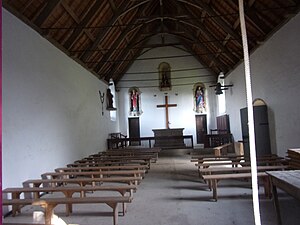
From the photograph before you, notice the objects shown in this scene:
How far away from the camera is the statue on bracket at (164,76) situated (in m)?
15.4

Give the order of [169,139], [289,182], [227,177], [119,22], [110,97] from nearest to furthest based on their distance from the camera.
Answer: [289,182], [227,177], [119,22], [110,97], [169,139]

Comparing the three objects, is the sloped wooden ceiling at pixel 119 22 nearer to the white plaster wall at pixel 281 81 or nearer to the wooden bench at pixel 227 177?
the white plaster wall at pixel 281 81

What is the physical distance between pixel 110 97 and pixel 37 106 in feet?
22.8

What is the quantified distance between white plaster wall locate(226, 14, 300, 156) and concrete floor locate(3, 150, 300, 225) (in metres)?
1.98

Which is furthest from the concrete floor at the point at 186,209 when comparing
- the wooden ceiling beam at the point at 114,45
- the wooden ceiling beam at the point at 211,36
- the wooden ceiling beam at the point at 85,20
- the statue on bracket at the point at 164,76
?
the statue on bracket at the point at 164,76

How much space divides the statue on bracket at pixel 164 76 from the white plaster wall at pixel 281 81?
7.06 metres

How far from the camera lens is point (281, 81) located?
257 inches

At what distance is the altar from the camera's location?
1253cm

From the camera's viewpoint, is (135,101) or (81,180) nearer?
(81,180)

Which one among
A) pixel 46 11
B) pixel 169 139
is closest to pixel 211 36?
pixel 169 139

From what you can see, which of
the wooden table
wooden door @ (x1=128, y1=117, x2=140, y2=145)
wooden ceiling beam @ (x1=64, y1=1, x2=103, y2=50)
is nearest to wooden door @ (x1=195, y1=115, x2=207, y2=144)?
wooden door @ (x1=128, y1=117, x2=140, y2=145)

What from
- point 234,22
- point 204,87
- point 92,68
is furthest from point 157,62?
point 234,22

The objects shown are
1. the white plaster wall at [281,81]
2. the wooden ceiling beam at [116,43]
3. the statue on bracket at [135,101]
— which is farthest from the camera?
the statue on bracket at [135,101]

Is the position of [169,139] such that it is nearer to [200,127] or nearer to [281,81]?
[200,127]
